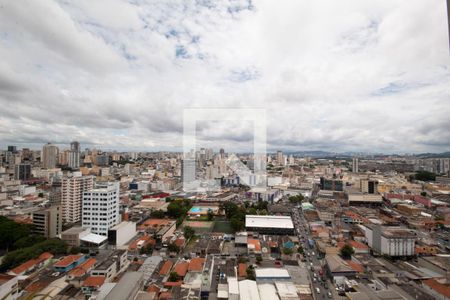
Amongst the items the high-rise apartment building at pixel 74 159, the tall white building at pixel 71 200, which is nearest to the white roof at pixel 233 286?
the tall white building at pixel 71 200

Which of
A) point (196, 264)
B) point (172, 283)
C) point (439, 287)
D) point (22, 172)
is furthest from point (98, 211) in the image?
point (22, 172)

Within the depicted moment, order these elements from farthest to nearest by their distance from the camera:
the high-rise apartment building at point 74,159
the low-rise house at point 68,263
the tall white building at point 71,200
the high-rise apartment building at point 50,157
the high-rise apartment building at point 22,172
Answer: the high-rise apartment building at point 74,159, the high-rise apartment building at point 50,157, the high-rise apartment building at point 22,172, the tall white building at point 71,200, the low-rise house at point 68,263

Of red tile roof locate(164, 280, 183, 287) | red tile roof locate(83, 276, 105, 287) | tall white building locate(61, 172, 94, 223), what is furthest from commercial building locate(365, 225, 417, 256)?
tall white building locate(61, 172, 94, 223)

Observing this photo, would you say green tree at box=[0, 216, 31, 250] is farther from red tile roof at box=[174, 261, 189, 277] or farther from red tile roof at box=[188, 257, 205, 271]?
red tile roof at box=[188, 257, 205, 271]

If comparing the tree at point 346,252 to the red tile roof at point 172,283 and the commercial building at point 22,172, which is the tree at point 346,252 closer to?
the red tile roof at point 172,283

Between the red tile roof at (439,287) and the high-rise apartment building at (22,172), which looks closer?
the red tile roof at (439,287)

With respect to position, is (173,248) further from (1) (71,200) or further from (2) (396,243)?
(2) (396,243)

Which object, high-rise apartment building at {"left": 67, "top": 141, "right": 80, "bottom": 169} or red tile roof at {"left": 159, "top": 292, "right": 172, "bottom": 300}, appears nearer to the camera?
red tile roof at {"left": 159, "top": 292, "right": 172, "bottom": 300}
